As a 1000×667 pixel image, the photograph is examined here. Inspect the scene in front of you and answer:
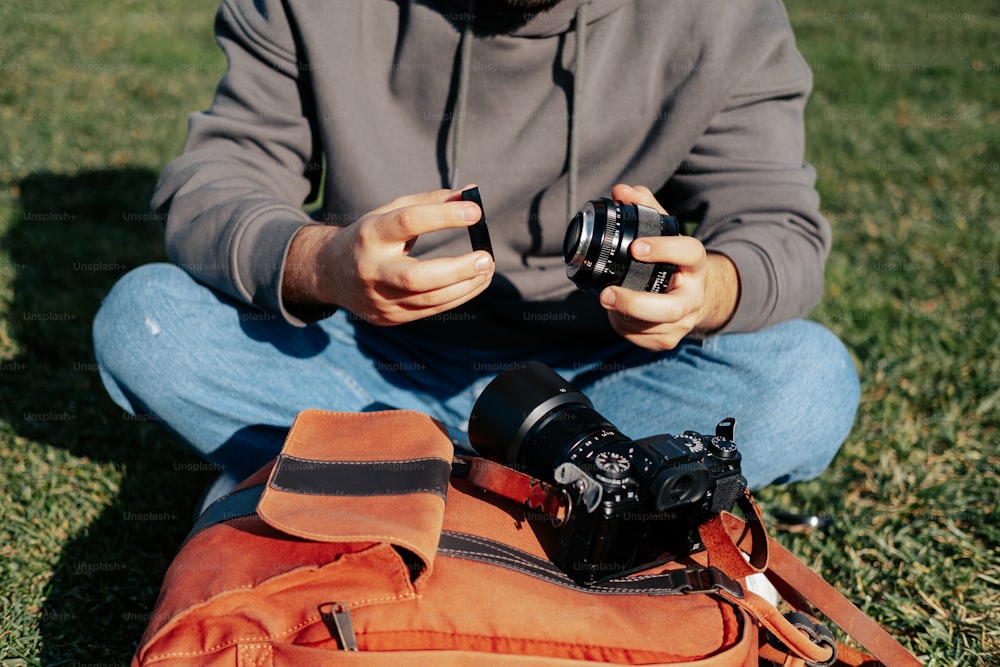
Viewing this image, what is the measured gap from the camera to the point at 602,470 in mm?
1443

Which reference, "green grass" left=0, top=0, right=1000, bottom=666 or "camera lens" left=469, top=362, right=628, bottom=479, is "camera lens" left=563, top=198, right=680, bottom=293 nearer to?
"camera lens" left=469, top=362, right=628, bottom=479

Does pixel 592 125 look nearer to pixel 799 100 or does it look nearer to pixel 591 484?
pixel 799 100

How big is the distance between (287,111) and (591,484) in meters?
1.28

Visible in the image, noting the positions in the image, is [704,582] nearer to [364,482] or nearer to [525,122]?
[364,482]

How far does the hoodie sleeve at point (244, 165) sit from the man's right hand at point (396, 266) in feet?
0.59

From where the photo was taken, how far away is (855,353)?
303cm

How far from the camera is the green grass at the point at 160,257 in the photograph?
2.05 m

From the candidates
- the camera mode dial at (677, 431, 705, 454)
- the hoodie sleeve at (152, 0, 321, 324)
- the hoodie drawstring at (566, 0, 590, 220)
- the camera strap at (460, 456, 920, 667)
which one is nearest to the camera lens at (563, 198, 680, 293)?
the camera mode dial at (677, 431, 705, 454)

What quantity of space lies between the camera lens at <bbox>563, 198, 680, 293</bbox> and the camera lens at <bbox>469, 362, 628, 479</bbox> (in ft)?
0.67

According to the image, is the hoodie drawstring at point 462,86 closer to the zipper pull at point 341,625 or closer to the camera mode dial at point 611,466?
the camera mode dial at point 611,466

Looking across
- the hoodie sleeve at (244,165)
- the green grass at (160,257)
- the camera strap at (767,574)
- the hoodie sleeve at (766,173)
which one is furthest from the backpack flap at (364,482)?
the hoodie sleeve at (766,173)

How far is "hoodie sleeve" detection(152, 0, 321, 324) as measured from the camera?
192 centimetres

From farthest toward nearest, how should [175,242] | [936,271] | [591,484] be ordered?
1. [936,271]
2. [175,242]
3. [591,484]

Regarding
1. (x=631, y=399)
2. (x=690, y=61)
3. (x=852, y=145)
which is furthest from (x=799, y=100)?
(x=852, y=145)
